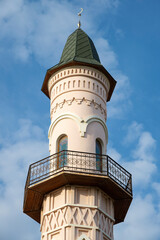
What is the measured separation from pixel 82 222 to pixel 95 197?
54.7 inches

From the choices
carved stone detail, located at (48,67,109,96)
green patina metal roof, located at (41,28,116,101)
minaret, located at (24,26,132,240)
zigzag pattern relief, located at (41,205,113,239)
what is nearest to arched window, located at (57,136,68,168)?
minaret, located at (24,26,132,240)

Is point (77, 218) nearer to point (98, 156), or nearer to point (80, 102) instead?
point (98, 156)

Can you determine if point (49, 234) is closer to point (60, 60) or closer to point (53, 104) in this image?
point (53, 104)

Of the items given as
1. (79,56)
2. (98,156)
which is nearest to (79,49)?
(79,56)

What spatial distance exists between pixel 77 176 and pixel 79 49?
27.4 ft

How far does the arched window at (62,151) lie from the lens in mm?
22884

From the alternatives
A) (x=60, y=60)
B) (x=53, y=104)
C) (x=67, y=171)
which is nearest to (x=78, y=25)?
(x=60, y=60)

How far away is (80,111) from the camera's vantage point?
24938mm

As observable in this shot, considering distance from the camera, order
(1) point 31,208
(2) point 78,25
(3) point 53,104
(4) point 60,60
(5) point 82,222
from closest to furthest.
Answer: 1. (5) point 82,222
2. (1) point 31,208
3. (3) point 53,104
4. (4) point 60,60
5. (2) point 78,25

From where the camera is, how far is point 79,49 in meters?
27.8

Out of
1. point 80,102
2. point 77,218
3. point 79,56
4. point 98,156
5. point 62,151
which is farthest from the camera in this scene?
point 79,56

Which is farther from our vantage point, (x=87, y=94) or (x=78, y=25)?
(x=78, y=25)

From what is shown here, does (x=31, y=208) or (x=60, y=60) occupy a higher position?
(x=60, y=60)

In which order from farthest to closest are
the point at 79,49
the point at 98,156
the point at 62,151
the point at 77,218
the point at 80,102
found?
the point at 79,49 → the point at 80,102 → the point at 98,156 → the point at 62,151 → the point at 77,218
